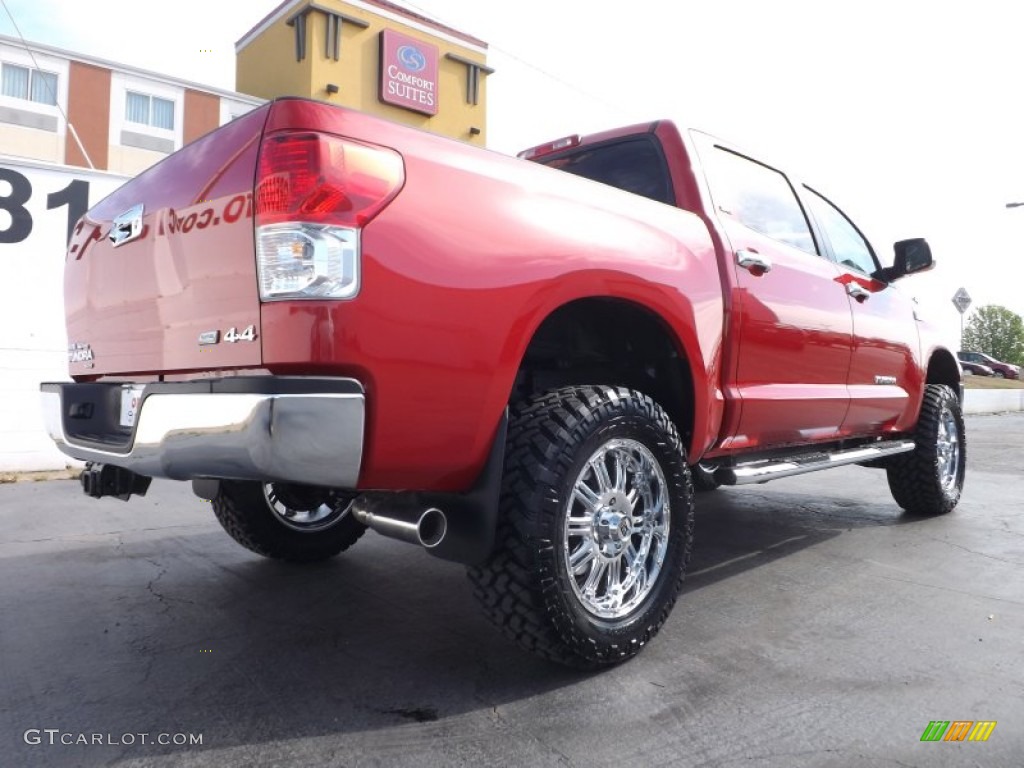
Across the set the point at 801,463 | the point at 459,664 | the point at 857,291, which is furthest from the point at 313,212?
the point at 857,291

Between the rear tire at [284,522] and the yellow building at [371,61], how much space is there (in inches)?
1016

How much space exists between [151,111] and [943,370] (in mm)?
27055

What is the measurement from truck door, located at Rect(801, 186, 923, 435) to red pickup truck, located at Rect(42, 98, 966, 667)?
808 mm

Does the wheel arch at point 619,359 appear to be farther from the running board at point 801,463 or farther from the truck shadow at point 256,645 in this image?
the truck shadow at point 256,645

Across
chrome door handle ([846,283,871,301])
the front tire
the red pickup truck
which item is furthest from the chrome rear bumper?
chrome door handle ([846,283,871,301])

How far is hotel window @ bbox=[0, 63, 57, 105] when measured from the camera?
23.2 meters

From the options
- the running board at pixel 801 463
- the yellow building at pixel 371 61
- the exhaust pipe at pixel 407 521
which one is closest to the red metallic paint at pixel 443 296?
the exhaust pipe at pixel 407 521

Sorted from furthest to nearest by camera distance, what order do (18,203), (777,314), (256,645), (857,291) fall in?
(18,203) → (857,291) → (777,314) → (256,645)

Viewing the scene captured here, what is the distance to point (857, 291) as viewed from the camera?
4.19 metres

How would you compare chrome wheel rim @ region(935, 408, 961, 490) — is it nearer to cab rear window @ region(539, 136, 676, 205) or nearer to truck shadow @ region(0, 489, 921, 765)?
truck shadow @ region(0, 489, 921, 765)

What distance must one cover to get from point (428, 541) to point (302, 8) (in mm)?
31528

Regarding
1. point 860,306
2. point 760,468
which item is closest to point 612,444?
point 760,468

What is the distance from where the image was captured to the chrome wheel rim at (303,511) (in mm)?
3535

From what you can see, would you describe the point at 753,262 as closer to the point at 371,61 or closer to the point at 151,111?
the point at 151,111
